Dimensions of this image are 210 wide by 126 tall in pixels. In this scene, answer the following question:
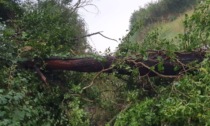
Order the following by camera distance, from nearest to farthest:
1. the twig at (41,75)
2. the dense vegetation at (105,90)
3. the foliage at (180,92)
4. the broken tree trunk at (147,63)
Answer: the foliage at (180,92), the dense vegetation at (105,90), the broken tree trunk at (147,63), the twig at (41,75)

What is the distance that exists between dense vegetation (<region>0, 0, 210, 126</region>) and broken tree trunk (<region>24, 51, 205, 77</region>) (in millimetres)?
76

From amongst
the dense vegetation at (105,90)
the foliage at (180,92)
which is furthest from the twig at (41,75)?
the foliage at (180,92)

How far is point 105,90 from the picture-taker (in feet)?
15.0

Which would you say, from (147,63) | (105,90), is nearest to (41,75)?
(105,90)

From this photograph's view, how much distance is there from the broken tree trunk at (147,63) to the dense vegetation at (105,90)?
8 centimetres

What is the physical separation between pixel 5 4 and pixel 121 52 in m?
3.60

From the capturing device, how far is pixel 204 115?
2879 millimetres

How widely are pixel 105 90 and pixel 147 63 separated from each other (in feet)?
2.68

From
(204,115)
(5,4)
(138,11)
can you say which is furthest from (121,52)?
(138,11)

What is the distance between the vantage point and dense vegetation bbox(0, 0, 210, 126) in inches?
123

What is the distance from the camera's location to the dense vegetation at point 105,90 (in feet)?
10.3

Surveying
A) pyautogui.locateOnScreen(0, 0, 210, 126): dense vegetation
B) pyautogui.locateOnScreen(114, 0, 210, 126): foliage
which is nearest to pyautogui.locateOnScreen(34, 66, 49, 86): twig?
pyautogui.locateOnScreen(0, 0, 210, 126): dense vegetation

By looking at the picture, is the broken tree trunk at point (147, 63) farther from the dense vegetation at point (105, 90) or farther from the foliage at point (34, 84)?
the foliage at point (34, 84)

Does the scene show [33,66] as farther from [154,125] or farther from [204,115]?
[204,115]
